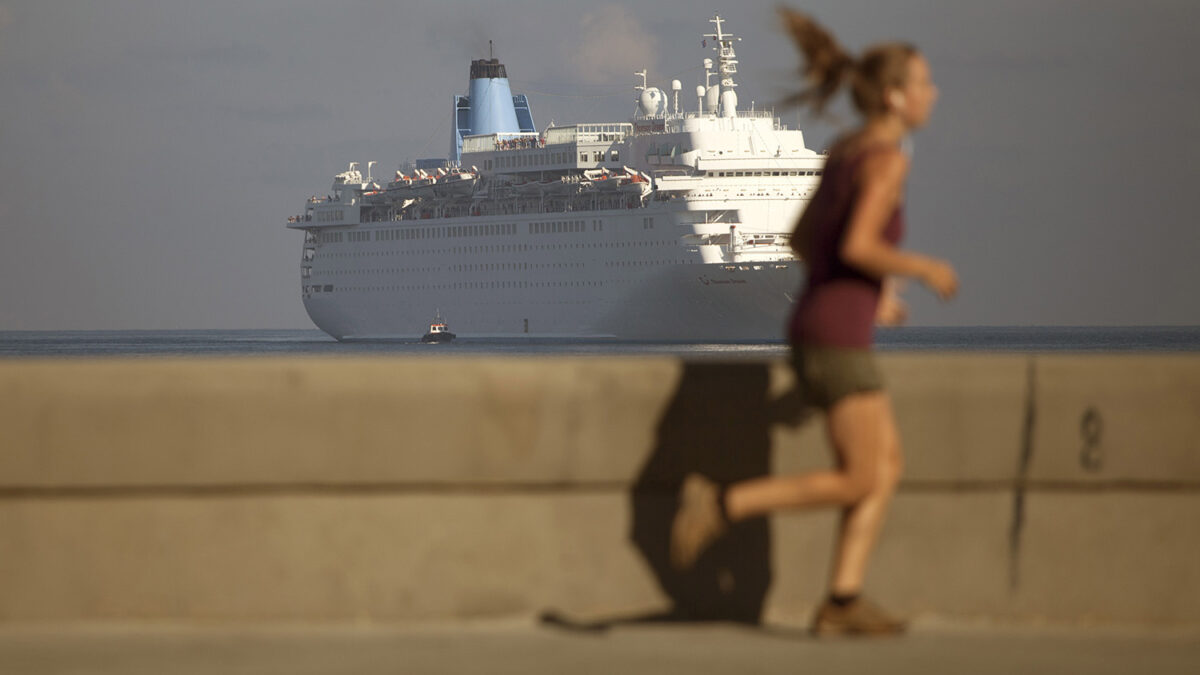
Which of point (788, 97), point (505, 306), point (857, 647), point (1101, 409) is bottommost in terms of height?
point (505, 306)

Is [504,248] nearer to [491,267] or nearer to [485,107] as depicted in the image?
[491,267]

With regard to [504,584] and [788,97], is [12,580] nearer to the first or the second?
[504,584]

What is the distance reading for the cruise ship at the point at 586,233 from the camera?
68.9 meters

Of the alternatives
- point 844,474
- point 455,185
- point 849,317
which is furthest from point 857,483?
point 455,185

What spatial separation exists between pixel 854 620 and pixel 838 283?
755 millimetres

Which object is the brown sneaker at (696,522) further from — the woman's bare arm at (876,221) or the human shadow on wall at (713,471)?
the woman's bare arm at (876,221)

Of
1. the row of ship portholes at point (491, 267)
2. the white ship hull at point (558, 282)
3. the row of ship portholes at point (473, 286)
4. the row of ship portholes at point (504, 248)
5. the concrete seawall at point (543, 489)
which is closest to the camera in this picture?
the concrete seawall at point (543, 489)

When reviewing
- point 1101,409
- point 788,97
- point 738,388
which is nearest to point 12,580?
point 738,388

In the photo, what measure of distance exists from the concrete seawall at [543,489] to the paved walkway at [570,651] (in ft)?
0.27

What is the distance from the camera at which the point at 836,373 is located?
4.19m

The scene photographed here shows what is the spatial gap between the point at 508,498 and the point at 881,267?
3.51 ft

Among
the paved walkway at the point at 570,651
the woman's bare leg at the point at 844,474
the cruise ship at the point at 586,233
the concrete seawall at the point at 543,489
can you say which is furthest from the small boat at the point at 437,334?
the woman's bare leg at the point at 844,474

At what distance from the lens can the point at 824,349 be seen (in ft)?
13.8

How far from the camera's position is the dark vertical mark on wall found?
460 cm
